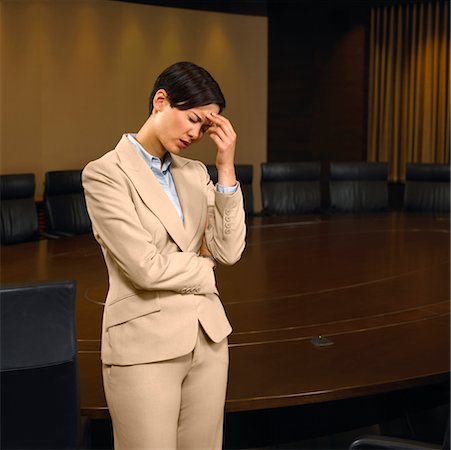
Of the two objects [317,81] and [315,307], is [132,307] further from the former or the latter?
[317,81]

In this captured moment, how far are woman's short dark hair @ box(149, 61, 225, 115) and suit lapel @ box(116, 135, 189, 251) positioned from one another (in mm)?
132

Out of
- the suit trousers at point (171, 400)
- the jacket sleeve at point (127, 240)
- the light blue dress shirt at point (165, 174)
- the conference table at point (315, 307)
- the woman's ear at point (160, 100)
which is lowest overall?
the conference table at point (315, 307)

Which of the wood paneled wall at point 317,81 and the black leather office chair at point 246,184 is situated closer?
the black leather office chair at point 246,184

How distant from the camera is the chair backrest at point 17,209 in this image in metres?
4.48

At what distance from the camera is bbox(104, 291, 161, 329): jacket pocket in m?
1.40

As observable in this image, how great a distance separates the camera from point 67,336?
60.0 inches

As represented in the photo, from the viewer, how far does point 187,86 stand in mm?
1410

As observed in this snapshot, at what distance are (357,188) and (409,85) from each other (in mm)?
1875

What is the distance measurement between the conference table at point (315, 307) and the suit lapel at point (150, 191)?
1.99 feet

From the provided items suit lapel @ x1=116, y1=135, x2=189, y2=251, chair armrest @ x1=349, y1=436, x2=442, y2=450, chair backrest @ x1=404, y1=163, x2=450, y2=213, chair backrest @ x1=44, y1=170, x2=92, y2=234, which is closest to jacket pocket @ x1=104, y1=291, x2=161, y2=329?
suit lapel @ x1=116, y1=135, x2=189, y2=251

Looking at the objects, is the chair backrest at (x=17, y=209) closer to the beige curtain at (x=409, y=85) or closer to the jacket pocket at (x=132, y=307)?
the jacket pocket at (x=132, y=307)

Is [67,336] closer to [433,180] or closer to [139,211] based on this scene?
[139,211]

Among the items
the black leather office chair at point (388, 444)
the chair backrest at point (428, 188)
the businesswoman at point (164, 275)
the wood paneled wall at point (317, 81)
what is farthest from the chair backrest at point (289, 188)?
the businesswoman at point (164, 275)

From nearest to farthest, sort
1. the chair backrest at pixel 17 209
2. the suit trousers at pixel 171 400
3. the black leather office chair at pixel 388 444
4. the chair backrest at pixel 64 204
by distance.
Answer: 1. the suit trousers at pixel 171 400
2. the black leather office chair at pixel 388 444
3. the chair backrest at pixel 17 209
4. the chair backrest at pixel 64 204
